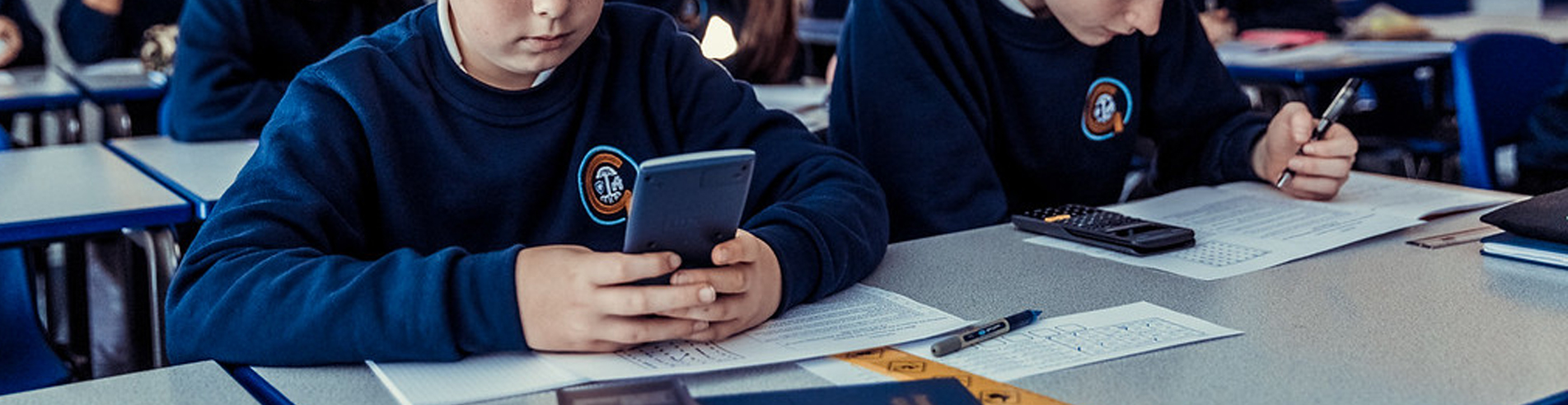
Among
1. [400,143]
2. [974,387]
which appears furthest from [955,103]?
[974,387]

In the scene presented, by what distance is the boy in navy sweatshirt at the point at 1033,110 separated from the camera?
1513 mm

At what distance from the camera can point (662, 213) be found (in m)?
0.84

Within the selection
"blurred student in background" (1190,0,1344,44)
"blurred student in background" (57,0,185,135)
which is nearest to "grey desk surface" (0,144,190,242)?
"blurred student in background" (57,0,185,135)

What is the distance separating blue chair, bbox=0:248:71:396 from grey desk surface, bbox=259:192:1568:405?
827 mm

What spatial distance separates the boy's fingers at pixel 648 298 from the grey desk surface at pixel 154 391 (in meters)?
0.22

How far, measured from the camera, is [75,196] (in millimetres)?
1732

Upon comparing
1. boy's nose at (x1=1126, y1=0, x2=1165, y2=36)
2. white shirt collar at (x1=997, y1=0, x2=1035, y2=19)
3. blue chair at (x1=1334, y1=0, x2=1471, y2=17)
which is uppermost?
boy's nose at (x1=1126, y1=0, x2=1165, y2=36)

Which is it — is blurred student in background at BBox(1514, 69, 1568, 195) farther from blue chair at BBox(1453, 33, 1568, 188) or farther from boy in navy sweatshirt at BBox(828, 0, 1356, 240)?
boy in navy sweatshirt at BBox(828, 0, 1356, 240)

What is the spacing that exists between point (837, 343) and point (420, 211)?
1.42 ft

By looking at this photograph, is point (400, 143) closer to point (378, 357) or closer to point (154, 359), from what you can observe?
point (378, 357)

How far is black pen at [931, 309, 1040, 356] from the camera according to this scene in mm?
915

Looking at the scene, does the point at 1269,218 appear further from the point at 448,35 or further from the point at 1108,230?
the point at 448,35

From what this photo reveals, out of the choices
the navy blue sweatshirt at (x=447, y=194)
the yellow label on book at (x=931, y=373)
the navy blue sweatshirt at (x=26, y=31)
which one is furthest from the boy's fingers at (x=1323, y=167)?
the navy blue sweatshirt at (x=26, y=31)

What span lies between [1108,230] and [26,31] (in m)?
4.08
